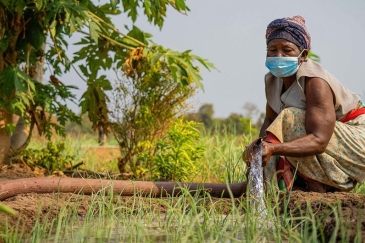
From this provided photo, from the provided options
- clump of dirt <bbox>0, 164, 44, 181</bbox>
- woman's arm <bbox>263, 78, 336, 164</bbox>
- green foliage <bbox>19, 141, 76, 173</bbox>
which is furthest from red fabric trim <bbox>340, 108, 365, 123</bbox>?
green foliage <bbox>19, 141, 76, 173</bbox>

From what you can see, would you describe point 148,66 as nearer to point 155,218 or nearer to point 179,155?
point 179,155

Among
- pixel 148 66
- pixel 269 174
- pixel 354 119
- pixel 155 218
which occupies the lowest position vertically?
pixel 155 218

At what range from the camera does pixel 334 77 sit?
4.52m

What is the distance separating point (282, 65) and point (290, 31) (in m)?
0.24

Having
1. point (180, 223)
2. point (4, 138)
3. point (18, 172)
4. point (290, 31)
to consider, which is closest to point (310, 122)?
point (290, 31)

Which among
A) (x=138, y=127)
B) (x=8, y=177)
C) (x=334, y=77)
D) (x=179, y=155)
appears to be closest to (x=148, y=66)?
(x=138, y=127)

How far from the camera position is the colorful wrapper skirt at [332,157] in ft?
14.3

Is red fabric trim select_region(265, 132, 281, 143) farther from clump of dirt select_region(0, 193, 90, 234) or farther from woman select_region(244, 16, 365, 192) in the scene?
clump of dirt select_region(0, 193, 90, 234)

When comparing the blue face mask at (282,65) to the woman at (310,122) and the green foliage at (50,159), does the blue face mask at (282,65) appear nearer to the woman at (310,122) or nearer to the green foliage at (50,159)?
the woman at (310,122)

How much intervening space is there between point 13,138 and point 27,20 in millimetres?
1624

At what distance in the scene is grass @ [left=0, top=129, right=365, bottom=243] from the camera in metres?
2.87

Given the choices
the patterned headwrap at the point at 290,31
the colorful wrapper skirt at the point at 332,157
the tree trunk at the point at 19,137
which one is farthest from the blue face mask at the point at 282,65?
the tree trunk at the point at 19,137

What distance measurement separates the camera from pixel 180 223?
117 inches

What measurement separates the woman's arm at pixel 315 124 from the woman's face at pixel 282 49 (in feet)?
0.76
